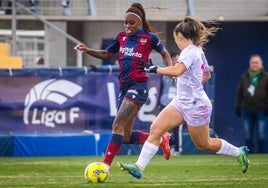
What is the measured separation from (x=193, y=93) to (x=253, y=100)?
33.1ft

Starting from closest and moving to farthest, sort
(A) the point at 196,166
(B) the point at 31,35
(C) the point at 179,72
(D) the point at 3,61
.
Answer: (C) the point at 179,72 < (A) the point at 196,166 < (D) the point at 3,61 < (B) the point at 31,35

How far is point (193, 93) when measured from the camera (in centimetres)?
1175

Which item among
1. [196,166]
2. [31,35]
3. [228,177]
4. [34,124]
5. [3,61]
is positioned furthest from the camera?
[31,35]

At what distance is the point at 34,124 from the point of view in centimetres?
2031

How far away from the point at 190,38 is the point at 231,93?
15980mm

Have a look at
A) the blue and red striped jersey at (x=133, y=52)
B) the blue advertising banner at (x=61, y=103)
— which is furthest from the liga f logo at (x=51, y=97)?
the blue and red striped jersey at (x=133, y=52)

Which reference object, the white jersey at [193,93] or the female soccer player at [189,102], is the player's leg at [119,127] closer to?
the female soccer player at [189,102]

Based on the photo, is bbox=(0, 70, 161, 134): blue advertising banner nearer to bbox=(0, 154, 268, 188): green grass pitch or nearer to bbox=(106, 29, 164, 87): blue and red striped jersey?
bbox=(0, 154, 268, 188): green grass pitch

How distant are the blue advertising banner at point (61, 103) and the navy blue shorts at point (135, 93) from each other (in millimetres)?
7532

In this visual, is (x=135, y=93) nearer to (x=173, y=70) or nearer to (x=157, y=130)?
(x=157, y=130)

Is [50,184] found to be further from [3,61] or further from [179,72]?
[3,61]

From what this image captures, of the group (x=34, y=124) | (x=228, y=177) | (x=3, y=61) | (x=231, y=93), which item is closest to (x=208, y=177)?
(x=228, y=177)

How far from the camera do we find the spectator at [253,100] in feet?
71.1

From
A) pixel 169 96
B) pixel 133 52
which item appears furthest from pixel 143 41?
pixel 169 96
